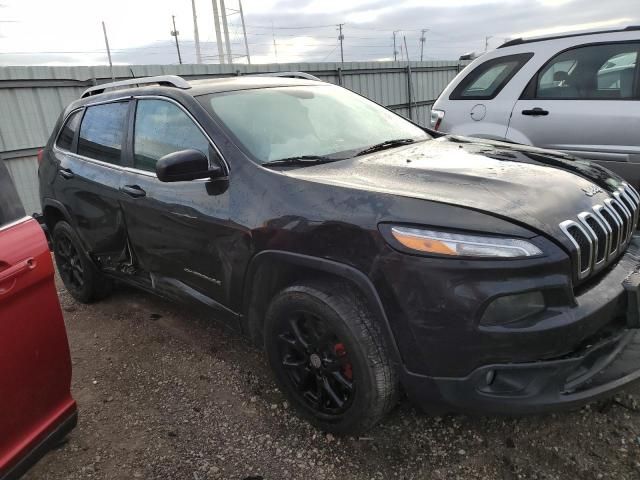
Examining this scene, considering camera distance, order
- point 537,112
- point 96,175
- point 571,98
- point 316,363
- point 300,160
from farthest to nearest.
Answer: point 537,112 < point 571,98 < point 96,175 < point 300,160 < point 316,363

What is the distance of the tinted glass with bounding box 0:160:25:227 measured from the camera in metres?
1.90

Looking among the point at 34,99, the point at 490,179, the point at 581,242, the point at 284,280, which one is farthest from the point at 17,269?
the point at 34,99

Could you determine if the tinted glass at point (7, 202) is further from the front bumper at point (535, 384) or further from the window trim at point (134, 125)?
the front bumper at point (535, 384)

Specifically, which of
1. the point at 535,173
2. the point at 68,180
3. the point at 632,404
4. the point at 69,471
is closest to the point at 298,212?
the point at 535,173

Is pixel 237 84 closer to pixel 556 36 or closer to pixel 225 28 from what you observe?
pixel 556 36

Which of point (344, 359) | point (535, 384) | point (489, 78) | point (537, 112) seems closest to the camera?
point (535, 384)

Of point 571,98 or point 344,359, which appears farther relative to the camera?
point 571,98

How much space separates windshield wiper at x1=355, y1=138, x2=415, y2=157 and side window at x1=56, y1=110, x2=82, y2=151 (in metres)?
2.53

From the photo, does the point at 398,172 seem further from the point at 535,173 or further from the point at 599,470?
the point at 599,470

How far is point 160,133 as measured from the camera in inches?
122

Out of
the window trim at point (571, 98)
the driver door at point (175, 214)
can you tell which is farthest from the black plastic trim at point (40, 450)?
the window trim at point (571, 98)

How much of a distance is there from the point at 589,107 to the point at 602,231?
9.33ft

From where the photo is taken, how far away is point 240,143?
2.62m

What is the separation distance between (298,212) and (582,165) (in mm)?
1604
